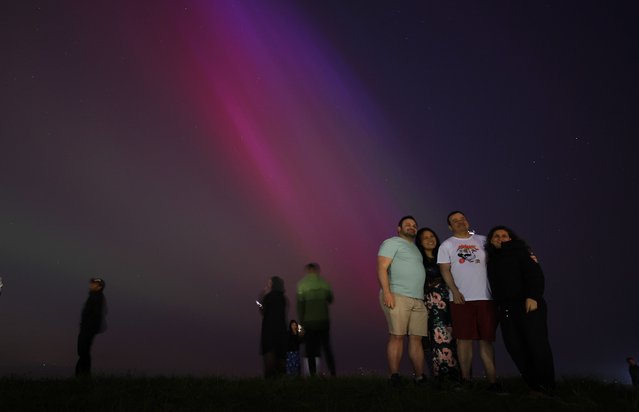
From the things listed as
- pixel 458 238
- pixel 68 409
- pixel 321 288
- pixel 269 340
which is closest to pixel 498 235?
pixel 458 238

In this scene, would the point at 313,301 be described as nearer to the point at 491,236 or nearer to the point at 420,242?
the point at 420,242

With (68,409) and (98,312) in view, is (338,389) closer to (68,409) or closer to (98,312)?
(68,409)

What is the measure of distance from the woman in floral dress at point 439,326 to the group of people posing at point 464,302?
0.01 m

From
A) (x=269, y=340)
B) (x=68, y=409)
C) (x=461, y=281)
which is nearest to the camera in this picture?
(x=68, y=409)

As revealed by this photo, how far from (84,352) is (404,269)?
7.58 m

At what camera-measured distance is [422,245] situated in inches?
304

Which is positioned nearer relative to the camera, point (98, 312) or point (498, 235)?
point (498, 235)

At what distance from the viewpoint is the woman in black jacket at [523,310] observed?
624 cm

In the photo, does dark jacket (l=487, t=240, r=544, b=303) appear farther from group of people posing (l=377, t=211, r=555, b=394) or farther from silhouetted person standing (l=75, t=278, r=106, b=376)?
silhouetted person standing (l=75, t=278, r=106, b=376)

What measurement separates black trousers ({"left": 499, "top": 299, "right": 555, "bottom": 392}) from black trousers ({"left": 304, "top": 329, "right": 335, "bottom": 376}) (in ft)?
13.9

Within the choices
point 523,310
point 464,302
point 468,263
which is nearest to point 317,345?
point 464,302

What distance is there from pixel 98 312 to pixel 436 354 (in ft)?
24.8

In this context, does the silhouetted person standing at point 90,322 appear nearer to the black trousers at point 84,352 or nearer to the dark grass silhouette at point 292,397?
the black trousers at point 84,352

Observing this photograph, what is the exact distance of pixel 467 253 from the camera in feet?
23.0
